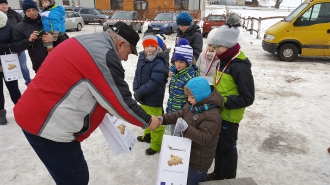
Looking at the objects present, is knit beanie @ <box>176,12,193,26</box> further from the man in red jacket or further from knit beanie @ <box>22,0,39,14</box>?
the man in red jacket

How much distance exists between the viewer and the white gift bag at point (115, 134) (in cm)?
220

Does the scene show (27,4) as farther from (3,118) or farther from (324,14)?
(324,14)

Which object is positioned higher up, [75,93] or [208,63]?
[75,93]

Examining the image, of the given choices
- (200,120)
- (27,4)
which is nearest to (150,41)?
(200,120)

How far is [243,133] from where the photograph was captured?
4.24 meters

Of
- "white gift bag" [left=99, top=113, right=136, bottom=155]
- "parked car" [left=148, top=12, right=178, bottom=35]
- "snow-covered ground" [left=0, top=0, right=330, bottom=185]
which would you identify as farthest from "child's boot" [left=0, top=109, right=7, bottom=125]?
"parked car" [left=148, top=12, right=178, bottom=35]

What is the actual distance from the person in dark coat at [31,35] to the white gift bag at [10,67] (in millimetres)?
245

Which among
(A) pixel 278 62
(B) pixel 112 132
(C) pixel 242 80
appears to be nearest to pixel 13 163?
(B) pixel 112 132

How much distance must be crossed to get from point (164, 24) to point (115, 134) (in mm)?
14045

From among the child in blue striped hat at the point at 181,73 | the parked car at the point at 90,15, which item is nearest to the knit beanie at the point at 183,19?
the child in blue striped hat at the point at 181,73

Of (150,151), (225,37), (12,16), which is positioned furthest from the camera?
(12,16)

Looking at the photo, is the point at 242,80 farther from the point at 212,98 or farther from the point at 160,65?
the point at 160,65

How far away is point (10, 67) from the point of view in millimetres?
4180

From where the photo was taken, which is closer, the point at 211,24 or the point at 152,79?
the point at 152,79
